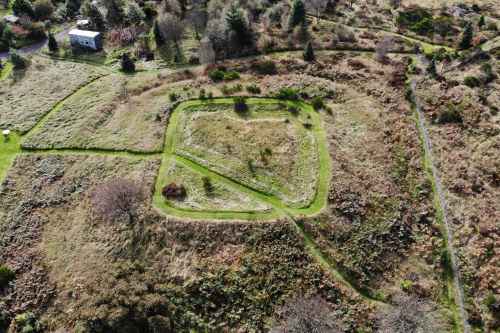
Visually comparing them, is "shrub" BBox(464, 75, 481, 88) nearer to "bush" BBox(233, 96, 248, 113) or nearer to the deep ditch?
the deep ditch

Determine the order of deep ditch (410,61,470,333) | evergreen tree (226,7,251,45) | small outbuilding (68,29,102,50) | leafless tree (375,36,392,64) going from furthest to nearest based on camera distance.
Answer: small outbuilding (68,29,102,50), evergreen tree (226,7,251,45), leafless tree (375,36,392,64), deep ditch (410,61,470,333)

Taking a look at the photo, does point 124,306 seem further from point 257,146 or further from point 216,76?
point 216,76

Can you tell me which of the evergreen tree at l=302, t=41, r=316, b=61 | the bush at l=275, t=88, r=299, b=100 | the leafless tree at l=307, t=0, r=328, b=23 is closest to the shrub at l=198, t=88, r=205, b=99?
the bush at l=275, t=88, r=299, b=100

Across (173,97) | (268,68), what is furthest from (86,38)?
(268,68)

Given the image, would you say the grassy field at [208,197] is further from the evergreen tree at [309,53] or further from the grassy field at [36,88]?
the evergreen tree at [309,53]

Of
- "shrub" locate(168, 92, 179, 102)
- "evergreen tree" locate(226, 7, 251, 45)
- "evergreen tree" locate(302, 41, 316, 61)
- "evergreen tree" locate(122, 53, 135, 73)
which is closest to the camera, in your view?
"shrub" locate(168, 92, 179, 102)

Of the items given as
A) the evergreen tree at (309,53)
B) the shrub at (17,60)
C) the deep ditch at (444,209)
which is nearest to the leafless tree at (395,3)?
the evergreen tree at (309,53)
